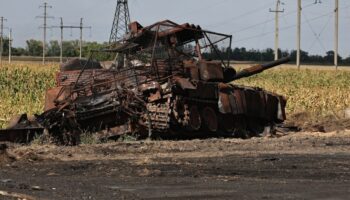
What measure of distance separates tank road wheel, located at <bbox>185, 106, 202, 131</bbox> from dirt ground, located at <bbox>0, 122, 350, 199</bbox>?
0.89 metres

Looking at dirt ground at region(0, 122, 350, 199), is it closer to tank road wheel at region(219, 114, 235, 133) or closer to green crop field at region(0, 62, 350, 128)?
tank road wheel at region(219, 114, 235, 133)

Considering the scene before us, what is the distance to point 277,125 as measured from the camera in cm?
1861

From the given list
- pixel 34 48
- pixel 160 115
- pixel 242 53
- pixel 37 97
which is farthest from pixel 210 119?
pixel 34 48

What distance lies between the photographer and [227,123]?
16734mm

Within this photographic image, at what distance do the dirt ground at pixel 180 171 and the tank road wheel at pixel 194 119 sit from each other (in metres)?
0.89

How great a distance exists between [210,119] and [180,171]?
645cm

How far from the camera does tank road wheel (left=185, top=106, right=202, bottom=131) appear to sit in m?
15.0

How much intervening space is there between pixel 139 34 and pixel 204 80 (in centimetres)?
207

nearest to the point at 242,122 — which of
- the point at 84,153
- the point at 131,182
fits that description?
the point at 84,153

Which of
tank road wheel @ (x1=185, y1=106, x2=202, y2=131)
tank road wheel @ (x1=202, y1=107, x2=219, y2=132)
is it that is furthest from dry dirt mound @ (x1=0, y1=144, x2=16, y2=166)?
tank road wheel @ (x1=202, y1=107, x2=219, y2=132)

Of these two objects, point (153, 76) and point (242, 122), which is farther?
point (242, 122)

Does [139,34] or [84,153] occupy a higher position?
[139,34]

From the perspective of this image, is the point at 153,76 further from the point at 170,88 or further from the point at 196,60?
the point at 196,60

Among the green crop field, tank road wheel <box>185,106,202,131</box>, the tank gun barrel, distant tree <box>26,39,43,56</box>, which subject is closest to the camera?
tank road wheel <box>185,106,202,131</box>
